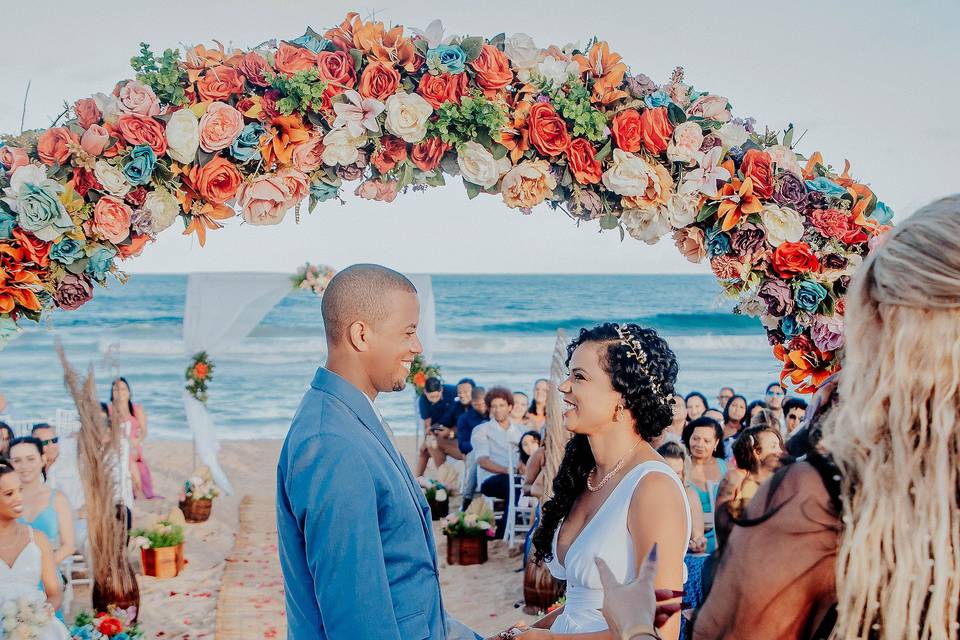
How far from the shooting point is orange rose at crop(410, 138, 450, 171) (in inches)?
141

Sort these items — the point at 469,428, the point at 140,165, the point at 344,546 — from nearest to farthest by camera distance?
the point at 344,546
the point at 140,165
the point at 469,428

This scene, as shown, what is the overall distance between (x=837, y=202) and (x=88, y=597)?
7.36m

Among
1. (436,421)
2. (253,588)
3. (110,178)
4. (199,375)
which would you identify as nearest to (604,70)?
(110,178)

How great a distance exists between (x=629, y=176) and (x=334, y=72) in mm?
1245

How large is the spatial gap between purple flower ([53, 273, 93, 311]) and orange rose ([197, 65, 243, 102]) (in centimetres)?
89

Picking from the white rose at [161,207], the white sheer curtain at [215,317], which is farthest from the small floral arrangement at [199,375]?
the white rose at [161,207]

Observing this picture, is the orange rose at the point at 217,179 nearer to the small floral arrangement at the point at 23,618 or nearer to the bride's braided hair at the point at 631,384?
the bride's braided hair at the point at 631,384

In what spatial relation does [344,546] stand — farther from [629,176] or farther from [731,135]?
[731,135]

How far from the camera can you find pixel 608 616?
70.1 inches

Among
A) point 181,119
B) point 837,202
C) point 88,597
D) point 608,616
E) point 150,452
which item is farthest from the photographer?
point 150,452

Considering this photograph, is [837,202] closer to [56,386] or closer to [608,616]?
[608,616]

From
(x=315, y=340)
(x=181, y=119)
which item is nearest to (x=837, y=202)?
(x=181, y=119)

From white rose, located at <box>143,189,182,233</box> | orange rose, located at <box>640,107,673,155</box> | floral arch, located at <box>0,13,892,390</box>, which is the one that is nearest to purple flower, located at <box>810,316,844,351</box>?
floral arch, located at <box>0,13,892,390</box>

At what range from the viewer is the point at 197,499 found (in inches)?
421
